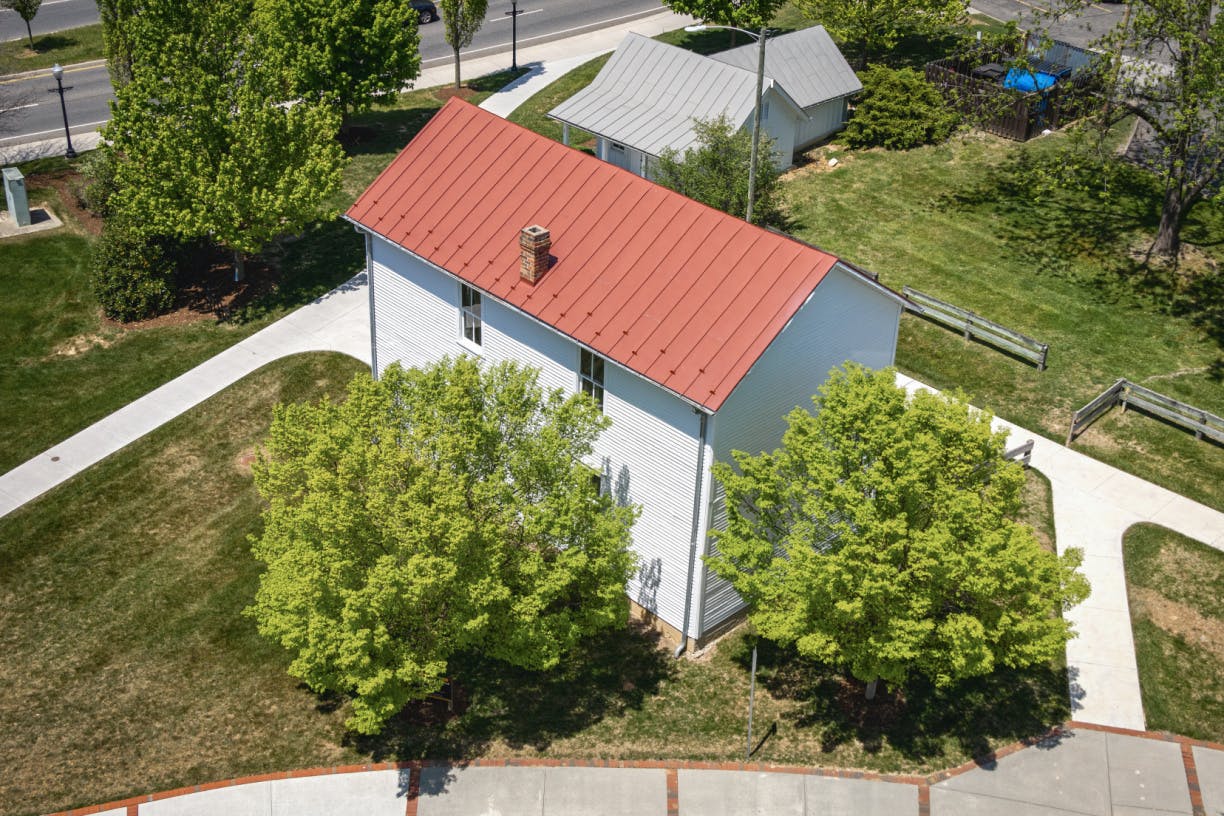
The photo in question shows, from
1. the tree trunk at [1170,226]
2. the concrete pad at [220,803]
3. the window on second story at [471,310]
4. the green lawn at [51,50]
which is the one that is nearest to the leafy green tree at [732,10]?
the tree trunk at [1170,226]

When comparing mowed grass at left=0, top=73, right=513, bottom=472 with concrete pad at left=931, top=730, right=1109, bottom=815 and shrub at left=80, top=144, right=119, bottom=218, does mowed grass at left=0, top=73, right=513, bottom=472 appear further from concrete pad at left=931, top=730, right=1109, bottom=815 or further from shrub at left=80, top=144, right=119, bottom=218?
concrete pad at left=931, top=730, right=1109, bottom=815

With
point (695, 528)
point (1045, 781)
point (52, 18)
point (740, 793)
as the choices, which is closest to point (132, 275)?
point (695, 528)

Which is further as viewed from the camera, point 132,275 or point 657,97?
point 657,97

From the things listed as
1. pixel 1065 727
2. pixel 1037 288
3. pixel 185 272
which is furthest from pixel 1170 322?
pixel 185 272

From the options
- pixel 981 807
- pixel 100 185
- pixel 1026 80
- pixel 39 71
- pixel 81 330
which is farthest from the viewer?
pixel 39 71

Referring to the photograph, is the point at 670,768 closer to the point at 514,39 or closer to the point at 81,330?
the point at 81,330

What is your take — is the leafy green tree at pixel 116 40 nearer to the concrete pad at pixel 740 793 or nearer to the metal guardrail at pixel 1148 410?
the concrete pad at pixel 740 793

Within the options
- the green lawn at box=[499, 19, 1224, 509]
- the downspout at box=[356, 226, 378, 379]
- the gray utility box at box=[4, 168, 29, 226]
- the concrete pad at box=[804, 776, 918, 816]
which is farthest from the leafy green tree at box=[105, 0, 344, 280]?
the concrete pad at box=[804, 776, 918, 816]
